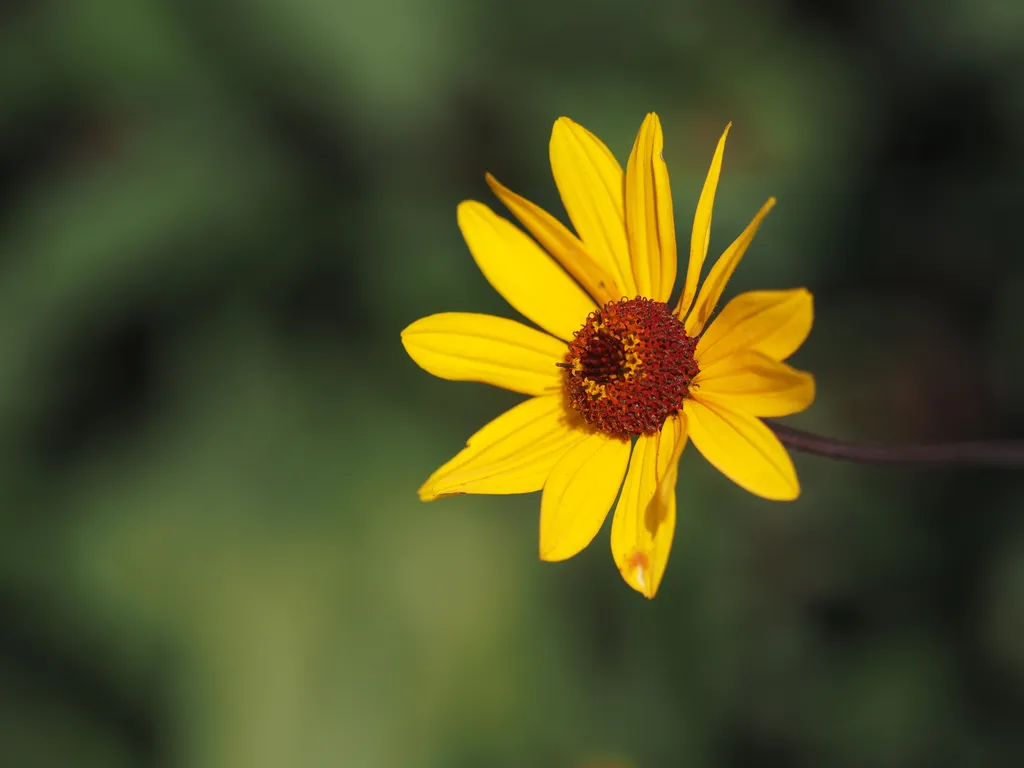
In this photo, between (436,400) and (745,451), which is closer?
(745,451)

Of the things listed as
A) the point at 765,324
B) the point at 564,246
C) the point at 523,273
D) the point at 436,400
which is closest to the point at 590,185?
the point at 564,246

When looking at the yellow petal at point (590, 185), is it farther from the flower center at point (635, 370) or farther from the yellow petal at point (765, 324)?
the yellow petal at point (765, 324)

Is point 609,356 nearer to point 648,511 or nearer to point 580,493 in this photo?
point 580,493

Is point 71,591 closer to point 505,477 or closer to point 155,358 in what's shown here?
point 155,358

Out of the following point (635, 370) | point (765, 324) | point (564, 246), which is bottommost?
point (635, 370)

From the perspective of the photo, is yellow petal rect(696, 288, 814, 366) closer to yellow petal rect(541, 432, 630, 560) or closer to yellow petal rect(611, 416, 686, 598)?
yellow petal rect(611, 416, 686, 598)

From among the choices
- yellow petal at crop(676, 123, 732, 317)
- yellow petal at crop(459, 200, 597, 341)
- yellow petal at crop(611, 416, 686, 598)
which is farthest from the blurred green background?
yellow petal at crop(676, 123, 732, 317)

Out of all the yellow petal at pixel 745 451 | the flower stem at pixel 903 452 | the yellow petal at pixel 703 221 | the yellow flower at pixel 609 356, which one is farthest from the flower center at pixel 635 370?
the flower stem at pixel 903 452

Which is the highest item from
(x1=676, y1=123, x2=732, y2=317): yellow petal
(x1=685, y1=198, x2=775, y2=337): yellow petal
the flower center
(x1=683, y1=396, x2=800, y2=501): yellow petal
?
(x1=676, y1=123, x2=732, y2=317): yellow petal
